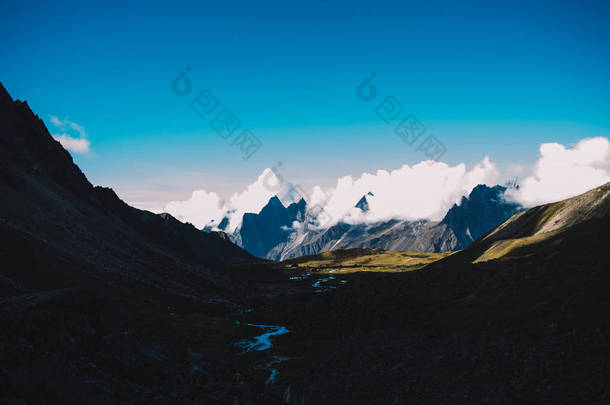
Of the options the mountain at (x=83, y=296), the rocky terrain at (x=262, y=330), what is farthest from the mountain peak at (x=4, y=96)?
the rocky terrain at (x=262, y=330)

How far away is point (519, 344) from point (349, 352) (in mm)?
22948

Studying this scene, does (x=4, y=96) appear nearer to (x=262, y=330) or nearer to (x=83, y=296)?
(x=262, y=330)

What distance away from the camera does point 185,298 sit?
9688 centimetres

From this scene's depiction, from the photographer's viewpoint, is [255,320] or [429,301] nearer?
[429,301]

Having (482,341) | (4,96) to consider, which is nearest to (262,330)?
(482,341)

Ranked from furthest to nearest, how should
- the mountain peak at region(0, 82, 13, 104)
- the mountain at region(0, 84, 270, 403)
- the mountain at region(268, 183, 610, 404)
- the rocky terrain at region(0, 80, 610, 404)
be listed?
the mountain peak at region(0, 82, 13, 104), the mountain at region(268, 183, 610, 404), the rocky terrain at region(0, 80, 610, 404), the mountain at region(0, 84, 270, 403)

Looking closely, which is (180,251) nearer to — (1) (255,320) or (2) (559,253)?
(1) (255,320)

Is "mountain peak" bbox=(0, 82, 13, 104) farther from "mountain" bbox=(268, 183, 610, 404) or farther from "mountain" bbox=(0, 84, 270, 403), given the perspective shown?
"mountain" bbox=(268, 183, 610, 404)

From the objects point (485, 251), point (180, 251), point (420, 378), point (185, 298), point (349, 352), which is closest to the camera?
point (420, 378)

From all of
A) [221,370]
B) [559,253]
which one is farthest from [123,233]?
[559,253]

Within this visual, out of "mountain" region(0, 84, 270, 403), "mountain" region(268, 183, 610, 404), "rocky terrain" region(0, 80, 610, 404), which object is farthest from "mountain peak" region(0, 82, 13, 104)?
"mountain" region(268, 183, 610, 404)

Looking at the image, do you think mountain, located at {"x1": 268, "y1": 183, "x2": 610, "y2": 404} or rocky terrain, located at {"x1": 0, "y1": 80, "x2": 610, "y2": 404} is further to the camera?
mountain, located at {"x1": 268, "y1": 183, "x2": 610, "y2": 404}

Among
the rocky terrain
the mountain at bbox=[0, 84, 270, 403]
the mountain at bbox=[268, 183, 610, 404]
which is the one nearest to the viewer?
the mountain at bbox=[0, 84, 270, 403]

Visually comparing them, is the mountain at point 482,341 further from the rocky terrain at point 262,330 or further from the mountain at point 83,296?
the mountain at point 83,296
